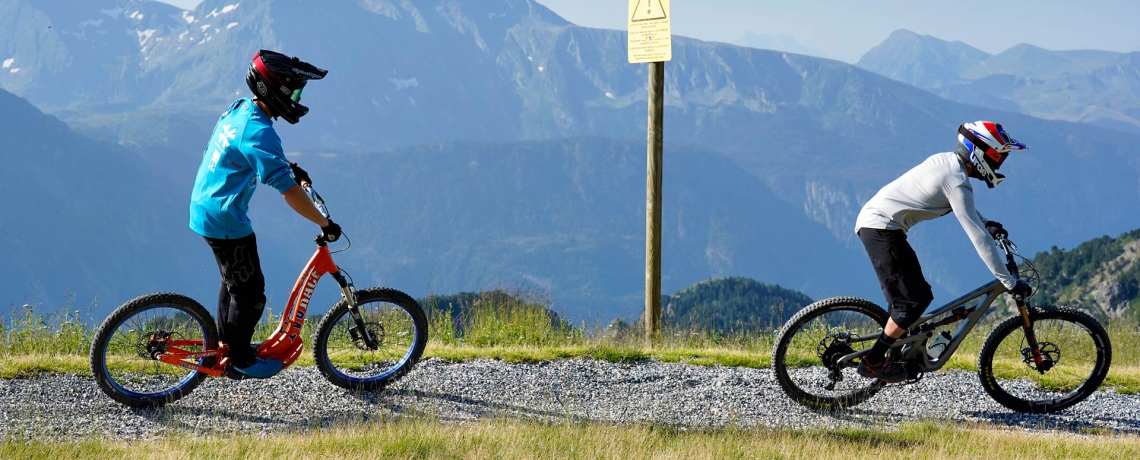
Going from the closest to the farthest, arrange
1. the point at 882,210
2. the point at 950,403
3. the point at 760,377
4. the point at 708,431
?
the point at 708,431 < the point at 882,210 < the point at 950,403 < the point at 760,377

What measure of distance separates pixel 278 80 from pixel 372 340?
77.8 inches

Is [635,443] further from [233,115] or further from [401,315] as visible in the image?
[233,115]

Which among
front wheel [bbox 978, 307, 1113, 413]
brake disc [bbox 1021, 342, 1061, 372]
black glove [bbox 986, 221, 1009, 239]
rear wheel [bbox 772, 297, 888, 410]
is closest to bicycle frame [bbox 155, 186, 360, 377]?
rear wheel [bbox 772, 297, 888, 410]

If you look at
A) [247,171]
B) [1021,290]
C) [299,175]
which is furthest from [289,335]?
[1021,290]

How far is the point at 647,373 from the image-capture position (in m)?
7.06

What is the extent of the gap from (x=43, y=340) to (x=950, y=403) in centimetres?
725

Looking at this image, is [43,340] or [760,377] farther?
[43,340]

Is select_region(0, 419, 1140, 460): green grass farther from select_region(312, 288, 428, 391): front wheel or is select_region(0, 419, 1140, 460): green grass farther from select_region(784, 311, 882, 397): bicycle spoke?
select_region(312, 288, 428, 391): front wheel

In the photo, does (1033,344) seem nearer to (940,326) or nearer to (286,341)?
(940,326)

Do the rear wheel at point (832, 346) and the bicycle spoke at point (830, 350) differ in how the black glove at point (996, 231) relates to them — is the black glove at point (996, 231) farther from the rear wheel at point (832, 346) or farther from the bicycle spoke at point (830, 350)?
the bicycle spoke at point (830, 350)

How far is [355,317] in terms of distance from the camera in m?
6.31

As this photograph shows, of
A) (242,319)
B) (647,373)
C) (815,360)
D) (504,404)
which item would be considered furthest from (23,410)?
(815,360)

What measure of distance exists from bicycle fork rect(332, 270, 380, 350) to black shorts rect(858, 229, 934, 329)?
344 centimetres

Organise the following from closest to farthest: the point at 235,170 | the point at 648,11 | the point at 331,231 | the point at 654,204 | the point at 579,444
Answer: the point at 579,444 < the point at 235,170 < the point at 331,231 < the point at 648,11 < the point at 654,204
